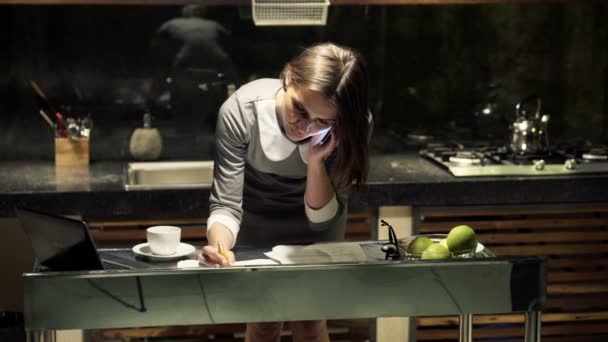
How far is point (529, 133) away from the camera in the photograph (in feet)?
13.3

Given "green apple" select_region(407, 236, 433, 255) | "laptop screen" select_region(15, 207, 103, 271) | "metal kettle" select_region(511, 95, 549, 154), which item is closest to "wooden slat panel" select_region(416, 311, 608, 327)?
"metal kettle" select_region(511, 95, 549, 154)

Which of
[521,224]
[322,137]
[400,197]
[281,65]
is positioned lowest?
[521,224]

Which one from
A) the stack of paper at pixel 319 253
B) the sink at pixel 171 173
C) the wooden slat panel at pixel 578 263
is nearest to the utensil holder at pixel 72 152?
the sink at pixel 171 173

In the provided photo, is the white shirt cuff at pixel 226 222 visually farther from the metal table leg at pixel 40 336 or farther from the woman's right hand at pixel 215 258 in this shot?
the metal table leg at pixel 40 336

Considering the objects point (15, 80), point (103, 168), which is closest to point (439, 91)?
point (103, 168)

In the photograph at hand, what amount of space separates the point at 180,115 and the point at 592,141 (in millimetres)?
2000

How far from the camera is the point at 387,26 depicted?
416 centimetres

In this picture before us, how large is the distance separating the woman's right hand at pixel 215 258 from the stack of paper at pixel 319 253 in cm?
12

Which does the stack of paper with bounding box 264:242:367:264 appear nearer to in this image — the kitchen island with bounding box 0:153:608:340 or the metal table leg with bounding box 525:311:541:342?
the metal table leg with bounding box 525:311:541:342

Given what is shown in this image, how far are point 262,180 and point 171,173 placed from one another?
4.44ft

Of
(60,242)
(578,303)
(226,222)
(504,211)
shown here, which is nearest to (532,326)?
(226,222)

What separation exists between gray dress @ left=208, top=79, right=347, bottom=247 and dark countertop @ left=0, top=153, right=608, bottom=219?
699mm

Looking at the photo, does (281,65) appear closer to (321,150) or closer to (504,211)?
(504,211)

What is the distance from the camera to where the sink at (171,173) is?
12.9ft
